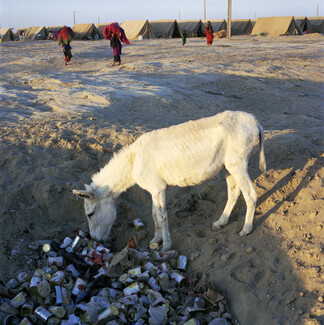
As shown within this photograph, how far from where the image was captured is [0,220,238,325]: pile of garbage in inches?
167

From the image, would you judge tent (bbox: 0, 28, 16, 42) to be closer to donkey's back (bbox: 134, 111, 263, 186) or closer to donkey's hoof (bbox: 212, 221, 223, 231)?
donkey's back (bbox: 134, 111, 263, 186)

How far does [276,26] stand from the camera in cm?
3844

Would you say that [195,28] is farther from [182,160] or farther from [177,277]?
[177,277]

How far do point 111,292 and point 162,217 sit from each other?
136 cm

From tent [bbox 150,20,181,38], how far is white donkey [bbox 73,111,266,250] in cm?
3658

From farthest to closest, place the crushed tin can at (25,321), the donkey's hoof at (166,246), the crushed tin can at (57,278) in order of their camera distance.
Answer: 1. the donkey's hoof at (166,246)
2. the crushed tin can at (57,278)
3. the crushed tin can at (25,321)

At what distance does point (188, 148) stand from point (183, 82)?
28.9 feet

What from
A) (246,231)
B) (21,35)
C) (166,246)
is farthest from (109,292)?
(21,35)

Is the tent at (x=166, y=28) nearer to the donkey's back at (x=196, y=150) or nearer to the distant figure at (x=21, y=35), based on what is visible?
the distant figure at (x=21, y=35)

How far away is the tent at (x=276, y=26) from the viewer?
37.6 m

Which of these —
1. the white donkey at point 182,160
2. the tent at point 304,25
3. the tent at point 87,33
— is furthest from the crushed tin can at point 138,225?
the tent at point 304,25

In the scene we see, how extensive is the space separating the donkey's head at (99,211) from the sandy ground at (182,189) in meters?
0.62

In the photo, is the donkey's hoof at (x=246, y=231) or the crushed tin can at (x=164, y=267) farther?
the donkey's hoof at (x=246, y=231)

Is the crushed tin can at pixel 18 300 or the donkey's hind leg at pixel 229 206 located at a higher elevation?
the donkey's hind leg at pixel 229 206
